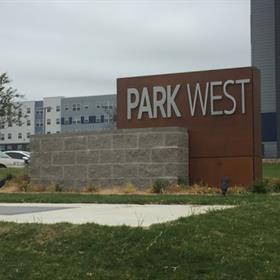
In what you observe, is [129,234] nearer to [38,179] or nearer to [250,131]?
[250,131]

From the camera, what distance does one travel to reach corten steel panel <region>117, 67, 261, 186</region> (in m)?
19.8

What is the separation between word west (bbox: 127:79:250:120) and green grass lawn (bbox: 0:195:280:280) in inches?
439

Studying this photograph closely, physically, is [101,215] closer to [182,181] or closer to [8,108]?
[182,181]

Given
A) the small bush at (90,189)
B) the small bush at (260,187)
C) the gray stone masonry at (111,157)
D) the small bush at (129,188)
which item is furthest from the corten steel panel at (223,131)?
the small bush at (90,189)

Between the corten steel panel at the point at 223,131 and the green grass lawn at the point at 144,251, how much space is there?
10589 mm

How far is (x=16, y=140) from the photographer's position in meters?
133

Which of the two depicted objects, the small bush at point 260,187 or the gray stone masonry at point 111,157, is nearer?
the small bush at point 260,187

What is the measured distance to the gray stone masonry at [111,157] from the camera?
2005cm

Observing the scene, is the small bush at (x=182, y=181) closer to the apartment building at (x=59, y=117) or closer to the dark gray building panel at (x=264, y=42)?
the dark gray building panel at (x=264, y=42)

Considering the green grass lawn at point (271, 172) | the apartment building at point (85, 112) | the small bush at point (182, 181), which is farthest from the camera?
the apartment building at point (85, 112)

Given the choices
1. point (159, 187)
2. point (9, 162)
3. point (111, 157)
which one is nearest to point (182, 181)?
point (159, 187)

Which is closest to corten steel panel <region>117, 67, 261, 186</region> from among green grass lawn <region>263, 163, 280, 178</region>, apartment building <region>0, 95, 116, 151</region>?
green grass lawn <region>263, 163, 280, 178</region>

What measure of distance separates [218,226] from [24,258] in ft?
9.05

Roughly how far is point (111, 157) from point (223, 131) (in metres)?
3.68
